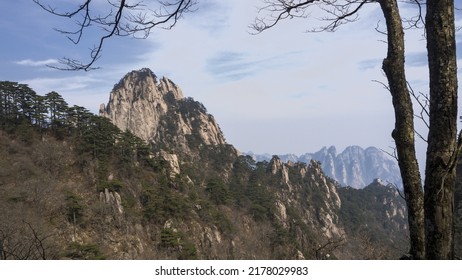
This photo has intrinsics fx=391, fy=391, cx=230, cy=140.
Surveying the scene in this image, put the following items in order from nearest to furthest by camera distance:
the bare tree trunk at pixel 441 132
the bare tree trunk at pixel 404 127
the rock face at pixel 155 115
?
the bare tree trunk at pixel 441 132 → the bare tree trunk at pixel 404 127 → the rock face at pixel 155 115

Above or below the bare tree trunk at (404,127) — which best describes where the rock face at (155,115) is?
above

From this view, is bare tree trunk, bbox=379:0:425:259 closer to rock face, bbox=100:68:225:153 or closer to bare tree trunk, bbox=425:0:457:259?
bare tree trunk, bbox=425:0:457:259

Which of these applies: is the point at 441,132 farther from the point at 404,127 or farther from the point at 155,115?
the point at 155,115

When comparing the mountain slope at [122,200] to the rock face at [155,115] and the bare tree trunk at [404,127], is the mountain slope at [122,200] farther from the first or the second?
the rock face at [155,115]

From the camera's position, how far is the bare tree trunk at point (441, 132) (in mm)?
1882

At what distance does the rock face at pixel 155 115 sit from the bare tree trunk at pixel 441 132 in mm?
62471

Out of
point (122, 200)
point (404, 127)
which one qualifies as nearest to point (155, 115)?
point (122, 200)

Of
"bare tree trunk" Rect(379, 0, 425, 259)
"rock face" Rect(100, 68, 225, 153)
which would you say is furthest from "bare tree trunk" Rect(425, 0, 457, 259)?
"rock face" Rect(100, 68, 225, 153)

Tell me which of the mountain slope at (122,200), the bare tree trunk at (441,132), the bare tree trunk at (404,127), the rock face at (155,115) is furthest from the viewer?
the rock face at (155,115)

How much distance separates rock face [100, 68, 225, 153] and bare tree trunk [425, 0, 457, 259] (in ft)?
205

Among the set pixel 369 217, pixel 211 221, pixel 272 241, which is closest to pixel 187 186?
pixel 211 221

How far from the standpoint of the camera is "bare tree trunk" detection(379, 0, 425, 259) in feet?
7.64

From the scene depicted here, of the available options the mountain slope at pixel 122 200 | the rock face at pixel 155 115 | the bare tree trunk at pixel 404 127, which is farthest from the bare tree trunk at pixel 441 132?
the rock face at pixel 155 115

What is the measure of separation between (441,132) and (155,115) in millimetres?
71691
